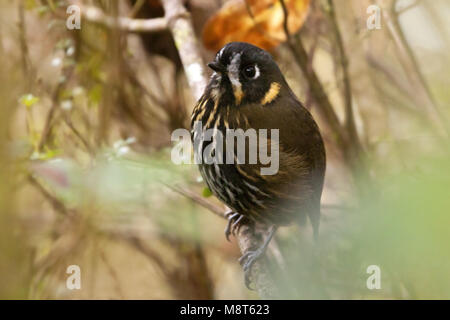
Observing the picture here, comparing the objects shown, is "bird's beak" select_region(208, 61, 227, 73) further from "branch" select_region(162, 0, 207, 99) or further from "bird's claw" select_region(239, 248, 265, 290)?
"bird's claw" select_region(239, 248, 265, 290)

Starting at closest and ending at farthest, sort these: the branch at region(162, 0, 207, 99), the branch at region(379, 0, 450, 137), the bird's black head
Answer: the bird's black head < the branch at region(162, 0, 207, 99) < the branch at region(379, 0, 450, 137)

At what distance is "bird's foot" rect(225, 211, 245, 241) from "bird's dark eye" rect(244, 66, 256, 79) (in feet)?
1.97

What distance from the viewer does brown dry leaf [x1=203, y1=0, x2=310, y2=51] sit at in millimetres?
2311

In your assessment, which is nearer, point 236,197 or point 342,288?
point 236,197

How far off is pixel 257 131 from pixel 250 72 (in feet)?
0.59

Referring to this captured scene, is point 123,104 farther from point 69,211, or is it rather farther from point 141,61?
point 69,211

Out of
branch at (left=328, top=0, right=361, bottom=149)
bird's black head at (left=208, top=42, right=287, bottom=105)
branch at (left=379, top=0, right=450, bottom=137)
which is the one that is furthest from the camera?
branch at (left=328, top=0, right=361, bottom=149)

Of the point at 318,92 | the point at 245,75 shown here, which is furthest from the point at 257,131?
the point at 318,92

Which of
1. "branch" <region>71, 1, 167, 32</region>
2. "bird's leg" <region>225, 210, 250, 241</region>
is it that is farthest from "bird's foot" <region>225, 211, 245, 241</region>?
"branch" <region>71, 1, 167, 32</region>

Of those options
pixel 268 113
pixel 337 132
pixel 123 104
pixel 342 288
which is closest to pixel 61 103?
pixel 123 104

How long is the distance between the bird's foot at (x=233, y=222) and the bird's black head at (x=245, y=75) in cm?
53

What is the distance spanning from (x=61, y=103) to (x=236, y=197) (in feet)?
3.10

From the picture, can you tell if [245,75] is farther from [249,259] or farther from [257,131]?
[249,259]

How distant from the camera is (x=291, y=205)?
1.89 metres
